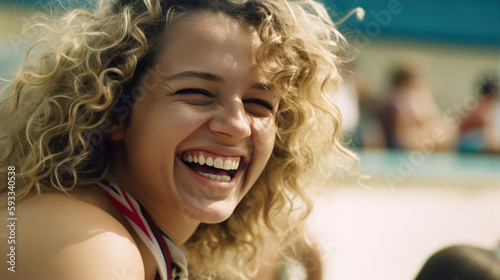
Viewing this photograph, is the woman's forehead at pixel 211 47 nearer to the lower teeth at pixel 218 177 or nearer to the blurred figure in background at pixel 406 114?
the lower teeth at pixel 218 177

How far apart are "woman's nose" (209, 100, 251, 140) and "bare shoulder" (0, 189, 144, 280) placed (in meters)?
0.36

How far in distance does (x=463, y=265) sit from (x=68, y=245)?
93 centimetres

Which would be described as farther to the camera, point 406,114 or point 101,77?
point 406,114

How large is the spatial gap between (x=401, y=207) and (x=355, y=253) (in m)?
1.01

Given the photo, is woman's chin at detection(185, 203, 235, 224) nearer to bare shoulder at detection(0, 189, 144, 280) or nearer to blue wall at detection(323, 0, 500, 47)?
bare shoulder at detection(0, 189, 144, 280)

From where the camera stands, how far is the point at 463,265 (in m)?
1.24

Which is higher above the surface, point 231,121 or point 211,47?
point 211,47

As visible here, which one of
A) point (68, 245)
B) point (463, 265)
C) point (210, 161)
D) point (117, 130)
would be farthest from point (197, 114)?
point (463, 265)

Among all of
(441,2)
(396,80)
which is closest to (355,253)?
(396,80)

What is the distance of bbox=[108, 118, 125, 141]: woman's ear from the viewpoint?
139 cm

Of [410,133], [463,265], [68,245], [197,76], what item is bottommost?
[410,133]

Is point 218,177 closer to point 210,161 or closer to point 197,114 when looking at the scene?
point 210,161

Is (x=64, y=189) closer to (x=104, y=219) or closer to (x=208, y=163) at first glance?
(x=104, y=219)

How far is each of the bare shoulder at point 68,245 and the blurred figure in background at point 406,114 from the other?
4.17m
